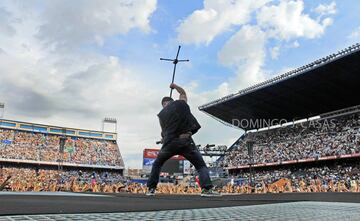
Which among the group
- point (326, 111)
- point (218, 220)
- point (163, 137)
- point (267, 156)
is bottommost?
point (218, 220)

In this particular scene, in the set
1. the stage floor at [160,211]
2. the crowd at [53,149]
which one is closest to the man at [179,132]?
the stage floor at [160,211]

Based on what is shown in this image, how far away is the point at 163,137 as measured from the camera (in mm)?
7148

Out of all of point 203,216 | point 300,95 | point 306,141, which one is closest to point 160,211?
point 203,216

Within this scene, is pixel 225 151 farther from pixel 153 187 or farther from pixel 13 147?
pixel 153 187

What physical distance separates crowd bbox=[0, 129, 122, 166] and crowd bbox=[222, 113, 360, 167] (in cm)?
1924

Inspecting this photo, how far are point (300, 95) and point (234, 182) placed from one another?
1102cm

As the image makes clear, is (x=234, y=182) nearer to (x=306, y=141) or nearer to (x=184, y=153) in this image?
(x=306, y=141)

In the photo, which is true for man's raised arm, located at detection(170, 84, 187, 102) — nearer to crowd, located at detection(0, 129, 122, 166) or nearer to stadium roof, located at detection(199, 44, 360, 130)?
stadium roof, located at detection(199, 44, 360, 130)

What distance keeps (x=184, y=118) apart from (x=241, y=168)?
128 ft

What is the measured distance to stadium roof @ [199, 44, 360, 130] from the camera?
30.7 metres

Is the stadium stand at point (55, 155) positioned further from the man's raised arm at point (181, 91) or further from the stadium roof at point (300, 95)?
the man's raised arm at point (181, 91)

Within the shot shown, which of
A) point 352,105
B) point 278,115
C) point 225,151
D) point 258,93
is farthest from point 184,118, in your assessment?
point 225,151

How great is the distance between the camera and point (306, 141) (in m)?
38.3

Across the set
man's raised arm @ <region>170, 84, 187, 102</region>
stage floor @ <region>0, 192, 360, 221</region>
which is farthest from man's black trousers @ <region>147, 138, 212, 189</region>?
stage floor @ <region>0, 192, 360, 221</region>
